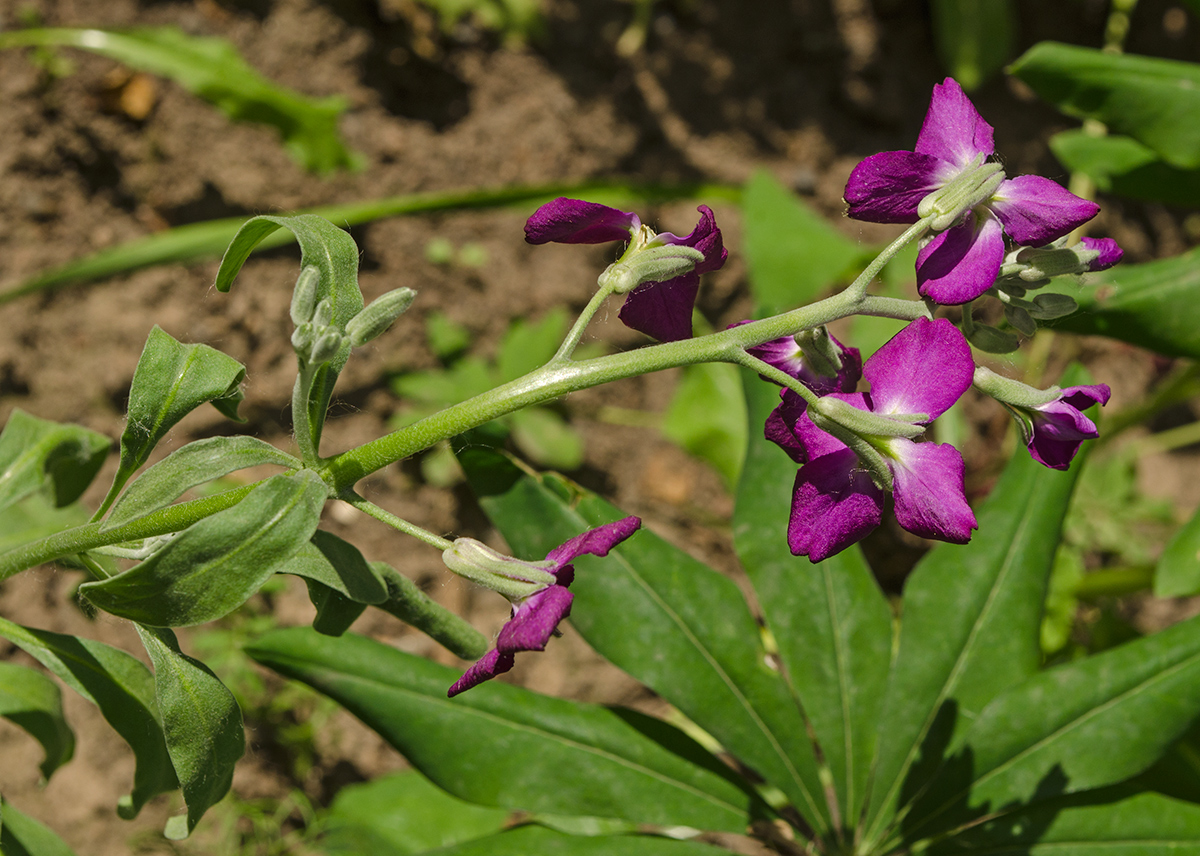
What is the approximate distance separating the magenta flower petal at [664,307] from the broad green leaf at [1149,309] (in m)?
1.23

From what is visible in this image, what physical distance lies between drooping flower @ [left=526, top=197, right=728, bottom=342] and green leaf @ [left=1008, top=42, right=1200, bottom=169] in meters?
1.38

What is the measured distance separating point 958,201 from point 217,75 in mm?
2579

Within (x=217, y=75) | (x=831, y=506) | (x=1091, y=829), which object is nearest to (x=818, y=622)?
(x=1091, y=829)

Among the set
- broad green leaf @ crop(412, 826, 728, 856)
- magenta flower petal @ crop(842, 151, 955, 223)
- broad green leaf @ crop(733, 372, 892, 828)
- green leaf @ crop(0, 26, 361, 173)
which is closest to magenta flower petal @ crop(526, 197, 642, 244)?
magenta flower petal @ crop(842, 151, 955, 223)

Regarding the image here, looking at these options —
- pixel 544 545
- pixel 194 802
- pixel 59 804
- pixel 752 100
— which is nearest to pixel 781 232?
pixel 752 100

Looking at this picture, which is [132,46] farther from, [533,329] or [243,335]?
[533,329]

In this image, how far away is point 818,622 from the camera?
209 cm

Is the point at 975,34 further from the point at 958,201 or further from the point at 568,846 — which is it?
the point at 568,846

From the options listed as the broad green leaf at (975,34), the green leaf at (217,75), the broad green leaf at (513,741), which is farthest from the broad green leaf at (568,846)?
the broad green leaf at (975,34)

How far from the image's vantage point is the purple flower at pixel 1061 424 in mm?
1146

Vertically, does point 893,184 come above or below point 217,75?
above

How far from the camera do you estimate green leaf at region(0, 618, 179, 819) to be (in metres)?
1.53

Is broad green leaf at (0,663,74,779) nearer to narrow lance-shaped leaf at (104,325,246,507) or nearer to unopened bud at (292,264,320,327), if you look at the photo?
narrow lance-shaped leaf at (104,325,246,507)

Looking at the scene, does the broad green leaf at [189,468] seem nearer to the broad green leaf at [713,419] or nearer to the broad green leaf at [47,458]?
the broad green leaf at [47,458]
